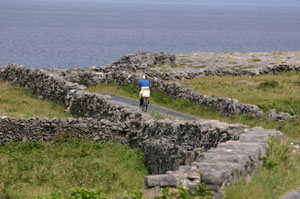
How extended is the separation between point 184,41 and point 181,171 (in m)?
180

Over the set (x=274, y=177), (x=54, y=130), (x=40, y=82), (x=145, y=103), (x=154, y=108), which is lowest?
(x=40, y=82)

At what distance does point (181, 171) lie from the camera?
14984mm

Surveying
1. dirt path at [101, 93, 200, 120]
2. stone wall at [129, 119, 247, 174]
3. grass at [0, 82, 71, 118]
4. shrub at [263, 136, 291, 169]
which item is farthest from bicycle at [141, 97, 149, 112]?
shrub at [263, 136, 291, 169]

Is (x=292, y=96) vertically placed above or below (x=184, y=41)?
above

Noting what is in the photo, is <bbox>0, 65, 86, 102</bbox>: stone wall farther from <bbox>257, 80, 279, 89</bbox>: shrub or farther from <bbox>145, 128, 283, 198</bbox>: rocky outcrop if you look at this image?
<bbox>145, 128, 283, 198</bbox>: rocky outcrop

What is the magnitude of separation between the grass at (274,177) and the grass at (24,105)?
19.4 meters

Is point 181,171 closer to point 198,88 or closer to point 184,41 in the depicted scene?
point 198,88

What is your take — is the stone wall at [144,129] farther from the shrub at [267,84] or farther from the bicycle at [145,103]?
the shrub at [267,84]

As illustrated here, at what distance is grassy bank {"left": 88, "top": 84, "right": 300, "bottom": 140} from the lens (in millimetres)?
29800

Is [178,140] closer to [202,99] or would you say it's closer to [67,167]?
[67,167]

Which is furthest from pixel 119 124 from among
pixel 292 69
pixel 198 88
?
pixel 292 69

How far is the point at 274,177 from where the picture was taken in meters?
16.7

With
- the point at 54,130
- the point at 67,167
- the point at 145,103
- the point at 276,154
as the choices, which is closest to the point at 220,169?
the point at 276,154

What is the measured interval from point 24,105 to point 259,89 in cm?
1560
